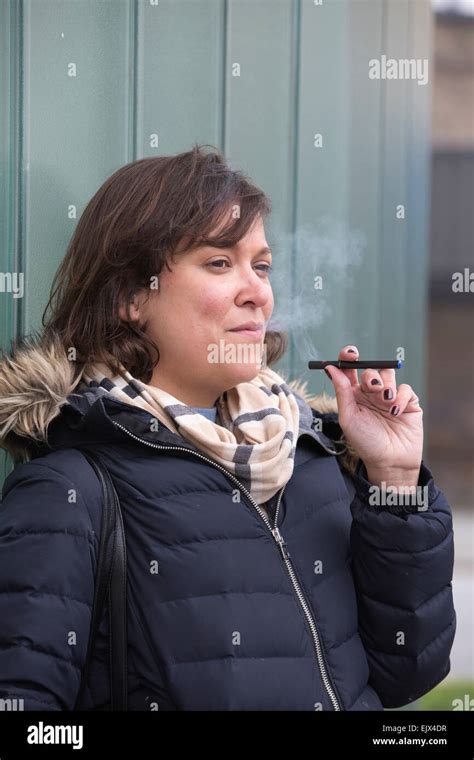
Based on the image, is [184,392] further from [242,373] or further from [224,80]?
[224,80]

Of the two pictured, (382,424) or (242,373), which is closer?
(242,373)

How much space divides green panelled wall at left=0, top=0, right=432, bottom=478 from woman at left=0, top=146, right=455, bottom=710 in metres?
0.26

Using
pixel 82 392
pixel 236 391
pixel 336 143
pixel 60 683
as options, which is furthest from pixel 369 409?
pixel 336 143

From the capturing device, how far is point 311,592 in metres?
2.00

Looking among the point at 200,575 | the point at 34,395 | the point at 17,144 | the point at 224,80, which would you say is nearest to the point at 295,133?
the point at 224,80

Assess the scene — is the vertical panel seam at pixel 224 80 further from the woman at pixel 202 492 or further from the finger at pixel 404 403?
the finger at pixel 404 403

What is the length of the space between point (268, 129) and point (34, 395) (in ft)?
3.76

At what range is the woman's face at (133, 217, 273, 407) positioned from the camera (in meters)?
2.05

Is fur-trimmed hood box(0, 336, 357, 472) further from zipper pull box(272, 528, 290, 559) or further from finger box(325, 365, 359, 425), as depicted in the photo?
finger box(325, 365, 359, 425)

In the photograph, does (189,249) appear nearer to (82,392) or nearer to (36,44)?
(82,392)

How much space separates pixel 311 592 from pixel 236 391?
431mm

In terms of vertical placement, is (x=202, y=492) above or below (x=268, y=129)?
below

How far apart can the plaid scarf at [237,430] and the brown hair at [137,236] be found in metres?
0.06

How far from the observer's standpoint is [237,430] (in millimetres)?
2123
